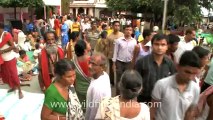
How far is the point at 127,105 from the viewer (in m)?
2.42

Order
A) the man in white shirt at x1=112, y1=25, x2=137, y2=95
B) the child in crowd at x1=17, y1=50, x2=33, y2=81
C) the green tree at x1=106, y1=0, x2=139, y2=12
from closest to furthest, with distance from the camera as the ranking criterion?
the man in white shirt at x1=112, y1=25, x2=137, y2=95, the child in crowd at x1=17, y1=50, x2=33, y2=81, the green tree at x1=106, y1=0, x2=139, y2=12

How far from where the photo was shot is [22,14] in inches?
767

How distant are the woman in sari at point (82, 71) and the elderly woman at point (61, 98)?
928mm

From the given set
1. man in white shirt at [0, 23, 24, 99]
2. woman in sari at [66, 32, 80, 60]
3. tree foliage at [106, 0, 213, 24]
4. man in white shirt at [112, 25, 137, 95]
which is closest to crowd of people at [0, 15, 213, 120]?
woman in sari at [66, 32, 80, 60]

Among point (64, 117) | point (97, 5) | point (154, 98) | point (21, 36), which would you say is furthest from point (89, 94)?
point (97, 5)

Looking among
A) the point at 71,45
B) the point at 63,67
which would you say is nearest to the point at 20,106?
the point at 71,45

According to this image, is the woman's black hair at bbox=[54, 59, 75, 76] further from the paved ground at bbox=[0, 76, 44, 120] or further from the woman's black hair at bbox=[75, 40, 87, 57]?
the paved ground at bbox=[0, 76, 44, 120]

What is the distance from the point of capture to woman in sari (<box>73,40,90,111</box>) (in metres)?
3.92

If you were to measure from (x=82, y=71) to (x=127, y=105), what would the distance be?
1.60 metres

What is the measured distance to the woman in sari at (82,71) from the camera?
392cm

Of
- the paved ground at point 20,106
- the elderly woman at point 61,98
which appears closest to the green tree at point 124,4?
the paved ground at point 20,106

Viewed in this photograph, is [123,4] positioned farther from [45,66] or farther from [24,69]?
[45,66]

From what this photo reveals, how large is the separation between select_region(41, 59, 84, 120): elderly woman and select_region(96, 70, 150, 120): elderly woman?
50 centimetres

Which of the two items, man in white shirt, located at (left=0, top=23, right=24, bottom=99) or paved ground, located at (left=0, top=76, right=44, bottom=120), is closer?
paved ground, located at (left=0, top=76, right=44, bottom=120)
